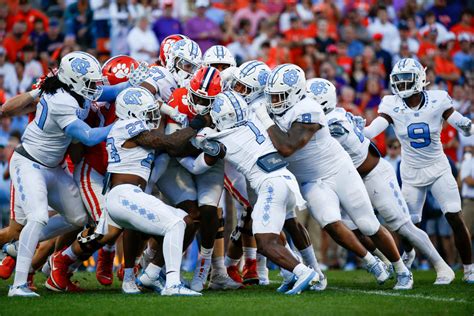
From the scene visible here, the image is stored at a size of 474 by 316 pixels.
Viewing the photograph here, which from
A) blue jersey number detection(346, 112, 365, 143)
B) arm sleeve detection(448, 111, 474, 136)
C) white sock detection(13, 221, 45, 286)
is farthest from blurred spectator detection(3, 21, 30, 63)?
arm sleeve detection(448, 111, 474, 136)

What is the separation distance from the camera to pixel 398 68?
419 inches

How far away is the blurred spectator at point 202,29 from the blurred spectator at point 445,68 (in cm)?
383

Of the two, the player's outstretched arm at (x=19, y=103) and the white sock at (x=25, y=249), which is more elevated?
the player's outstretched arm at (x=19, y=103)

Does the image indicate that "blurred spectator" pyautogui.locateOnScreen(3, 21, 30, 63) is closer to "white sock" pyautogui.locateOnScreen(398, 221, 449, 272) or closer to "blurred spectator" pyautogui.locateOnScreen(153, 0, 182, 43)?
"blurred spectator" pyautogui.locateOnScreen(153, 0, 182, 43)

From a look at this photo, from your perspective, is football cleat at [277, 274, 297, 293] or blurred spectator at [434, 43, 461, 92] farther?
blurred spectator at [434, 43, 461, 92]

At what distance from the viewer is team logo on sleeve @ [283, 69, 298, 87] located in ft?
30.2

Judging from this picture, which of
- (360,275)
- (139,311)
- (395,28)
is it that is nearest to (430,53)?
(395,28)

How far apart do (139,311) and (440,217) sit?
746 centimetres

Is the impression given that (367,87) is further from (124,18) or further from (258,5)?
(124,18)

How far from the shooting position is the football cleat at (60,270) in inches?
385

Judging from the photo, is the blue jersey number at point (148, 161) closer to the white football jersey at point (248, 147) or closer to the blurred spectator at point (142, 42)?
the white football jersey at point (248, 147)

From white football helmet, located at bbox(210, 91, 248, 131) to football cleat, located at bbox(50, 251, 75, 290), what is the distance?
208 cm

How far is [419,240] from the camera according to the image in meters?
10.2

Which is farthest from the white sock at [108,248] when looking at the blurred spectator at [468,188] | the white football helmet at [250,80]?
the blurred spectator at [468,188]
